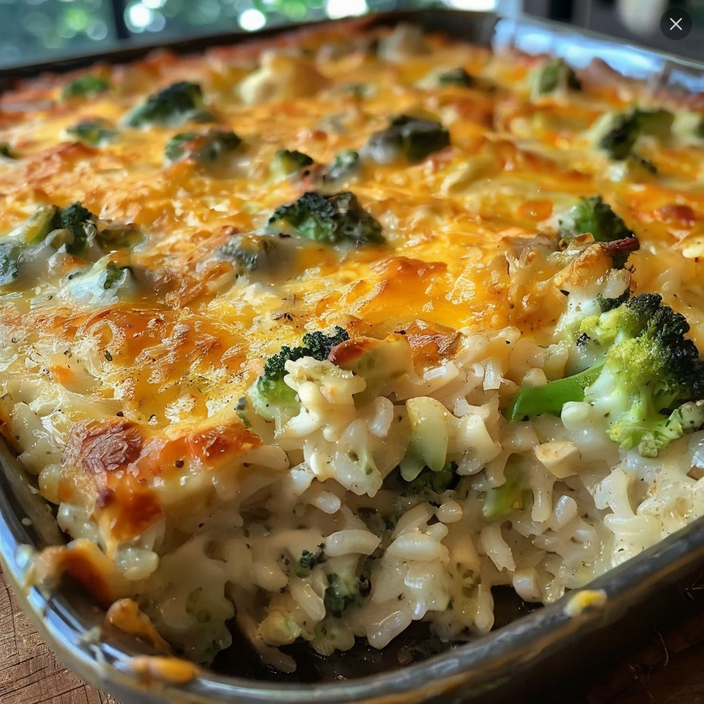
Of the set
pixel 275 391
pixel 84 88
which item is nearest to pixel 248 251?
pixel 275 391

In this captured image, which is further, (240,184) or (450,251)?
(240,184)

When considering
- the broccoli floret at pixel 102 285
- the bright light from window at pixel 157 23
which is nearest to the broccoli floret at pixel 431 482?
the broccoli floret at pixel 102 285

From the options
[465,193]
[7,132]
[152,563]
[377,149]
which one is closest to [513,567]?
[152,563]

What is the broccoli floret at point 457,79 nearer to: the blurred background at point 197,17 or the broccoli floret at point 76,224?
the blurred background at point 197,17

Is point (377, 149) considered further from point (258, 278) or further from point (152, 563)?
point (152, 563)

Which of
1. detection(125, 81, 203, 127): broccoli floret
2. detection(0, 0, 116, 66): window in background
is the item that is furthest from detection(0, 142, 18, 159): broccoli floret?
detection(0, 0, 116, 66): window in background

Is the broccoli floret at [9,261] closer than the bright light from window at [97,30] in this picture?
Yes

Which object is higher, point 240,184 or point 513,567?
point 240,184
